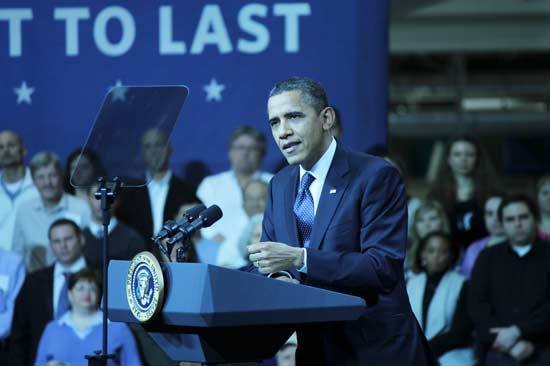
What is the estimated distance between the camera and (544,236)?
21.2 feet

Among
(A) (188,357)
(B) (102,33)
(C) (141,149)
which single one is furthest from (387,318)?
(B) (102,33)

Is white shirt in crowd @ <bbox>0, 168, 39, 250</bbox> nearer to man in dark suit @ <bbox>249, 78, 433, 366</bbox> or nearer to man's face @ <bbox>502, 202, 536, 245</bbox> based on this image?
man's face @ <bbox>502, 202, 536, 245</bbox>

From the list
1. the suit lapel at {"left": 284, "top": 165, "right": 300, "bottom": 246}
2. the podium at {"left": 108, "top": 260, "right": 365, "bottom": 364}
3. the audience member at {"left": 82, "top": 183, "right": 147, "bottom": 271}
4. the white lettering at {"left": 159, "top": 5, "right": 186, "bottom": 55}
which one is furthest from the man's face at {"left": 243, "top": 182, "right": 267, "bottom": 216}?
the podium at {"left": 108, "top": 260, "right": 365, "bottom": 364}

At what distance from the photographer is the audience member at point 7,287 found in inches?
241

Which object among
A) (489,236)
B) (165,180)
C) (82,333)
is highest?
(165,180)

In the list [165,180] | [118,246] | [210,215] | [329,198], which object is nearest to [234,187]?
[165,180]

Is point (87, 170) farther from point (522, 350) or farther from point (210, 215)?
point (522, 350)

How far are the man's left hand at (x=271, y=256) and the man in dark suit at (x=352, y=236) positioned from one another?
0.11 metres

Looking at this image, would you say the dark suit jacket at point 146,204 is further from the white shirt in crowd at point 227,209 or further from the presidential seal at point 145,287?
the presidential seal at point 145,287

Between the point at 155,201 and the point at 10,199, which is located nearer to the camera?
the point at 155,201

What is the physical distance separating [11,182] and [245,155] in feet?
4.72

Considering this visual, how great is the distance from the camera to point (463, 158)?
254 inches

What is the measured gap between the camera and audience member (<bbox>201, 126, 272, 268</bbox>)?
603cm

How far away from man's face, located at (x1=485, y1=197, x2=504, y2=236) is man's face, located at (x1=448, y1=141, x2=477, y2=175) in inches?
10.9
